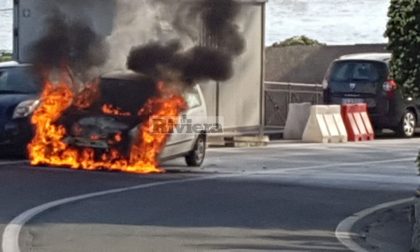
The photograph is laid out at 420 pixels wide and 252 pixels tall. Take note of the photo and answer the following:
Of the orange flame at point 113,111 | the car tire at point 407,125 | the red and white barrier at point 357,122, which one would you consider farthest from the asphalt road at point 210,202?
the car tire at point 407,125

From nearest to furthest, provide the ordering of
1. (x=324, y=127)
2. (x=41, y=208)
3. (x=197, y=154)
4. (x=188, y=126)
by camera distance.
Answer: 1. (x=41, y=208)
2. (x=188, y=126)
3. (x=197, y=154)
4. (x=324, y=127)

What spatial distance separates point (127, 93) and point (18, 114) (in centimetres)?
196

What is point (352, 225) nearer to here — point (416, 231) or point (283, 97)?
point (416, 231)

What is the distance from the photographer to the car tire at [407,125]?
28.2 metres

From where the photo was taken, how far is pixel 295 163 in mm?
20859

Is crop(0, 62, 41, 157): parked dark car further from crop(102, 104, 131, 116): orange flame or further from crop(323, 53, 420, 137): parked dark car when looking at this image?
crop(323, 53, 420, 137): parked dark car

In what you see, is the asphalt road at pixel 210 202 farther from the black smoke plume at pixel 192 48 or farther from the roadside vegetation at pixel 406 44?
the roadside vegetation at pixel 406 44

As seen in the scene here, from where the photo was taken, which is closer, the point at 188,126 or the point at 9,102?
the point at 188,126

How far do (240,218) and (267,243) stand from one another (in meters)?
1.68

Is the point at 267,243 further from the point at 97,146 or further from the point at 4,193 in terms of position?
the point at 97,146

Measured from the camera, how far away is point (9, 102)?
19469mm

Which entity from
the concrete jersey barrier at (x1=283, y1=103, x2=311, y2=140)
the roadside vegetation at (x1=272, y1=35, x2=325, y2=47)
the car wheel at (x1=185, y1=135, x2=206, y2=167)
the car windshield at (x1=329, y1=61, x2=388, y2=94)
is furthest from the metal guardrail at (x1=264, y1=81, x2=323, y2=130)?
the car wheel at (x1=185, y1=135, x2=206, y2=167)

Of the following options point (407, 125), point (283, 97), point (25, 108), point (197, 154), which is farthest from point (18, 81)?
point (283, 97)

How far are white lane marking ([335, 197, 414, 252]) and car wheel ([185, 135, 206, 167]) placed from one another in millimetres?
5028
